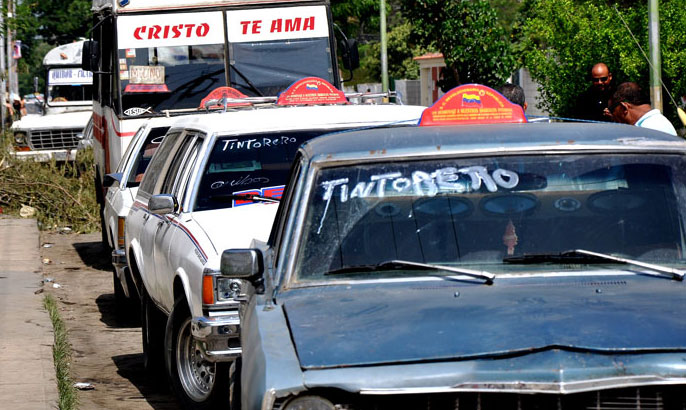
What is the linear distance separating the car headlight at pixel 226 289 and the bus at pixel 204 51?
8109 mm

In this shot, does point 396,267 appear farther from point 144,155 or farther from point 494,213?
point 144,155

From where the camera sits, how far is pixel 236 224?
23.4 ft

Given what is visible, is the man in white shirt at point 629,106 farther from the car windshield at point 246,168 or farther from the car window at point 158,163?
the car window at point 158,163

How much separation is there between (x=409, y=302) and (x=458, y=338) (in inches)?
17.5

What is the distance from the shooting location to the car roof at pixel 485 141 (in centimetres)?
487

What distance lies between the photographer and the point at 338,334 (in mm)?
3922

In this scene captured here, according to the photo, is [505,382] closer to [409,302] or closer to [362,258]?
[409,302]

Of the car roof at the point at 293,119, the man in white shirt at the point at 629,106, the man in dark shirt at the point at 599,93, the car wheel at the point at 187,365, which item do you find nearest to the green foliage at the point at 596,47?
the man in dark shirt at the point at 599,93

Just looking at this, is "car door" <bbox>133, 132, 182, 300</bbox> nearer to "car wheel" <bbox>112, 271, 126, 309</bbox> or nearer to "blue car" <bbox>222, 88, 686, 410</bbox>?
"car wheel" <bbox>112, 271, 126, 309</bbox>

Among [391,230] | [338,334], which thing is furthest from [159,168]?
[338,334]

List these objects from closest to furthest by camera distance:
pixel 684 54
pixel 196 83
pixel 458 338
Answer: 1. pixel 458 338
2. pixel 196 83
3. pixel 684 54

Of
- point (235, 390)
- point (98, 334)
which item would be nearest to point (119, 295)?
point (98, 334)

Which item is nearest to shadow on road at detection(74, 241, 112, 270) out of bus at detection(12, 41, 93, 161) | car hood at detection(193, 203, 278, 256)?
bus at detection(12, 41, 93, 161)

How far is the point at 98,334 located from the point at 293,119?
309 centimetres
